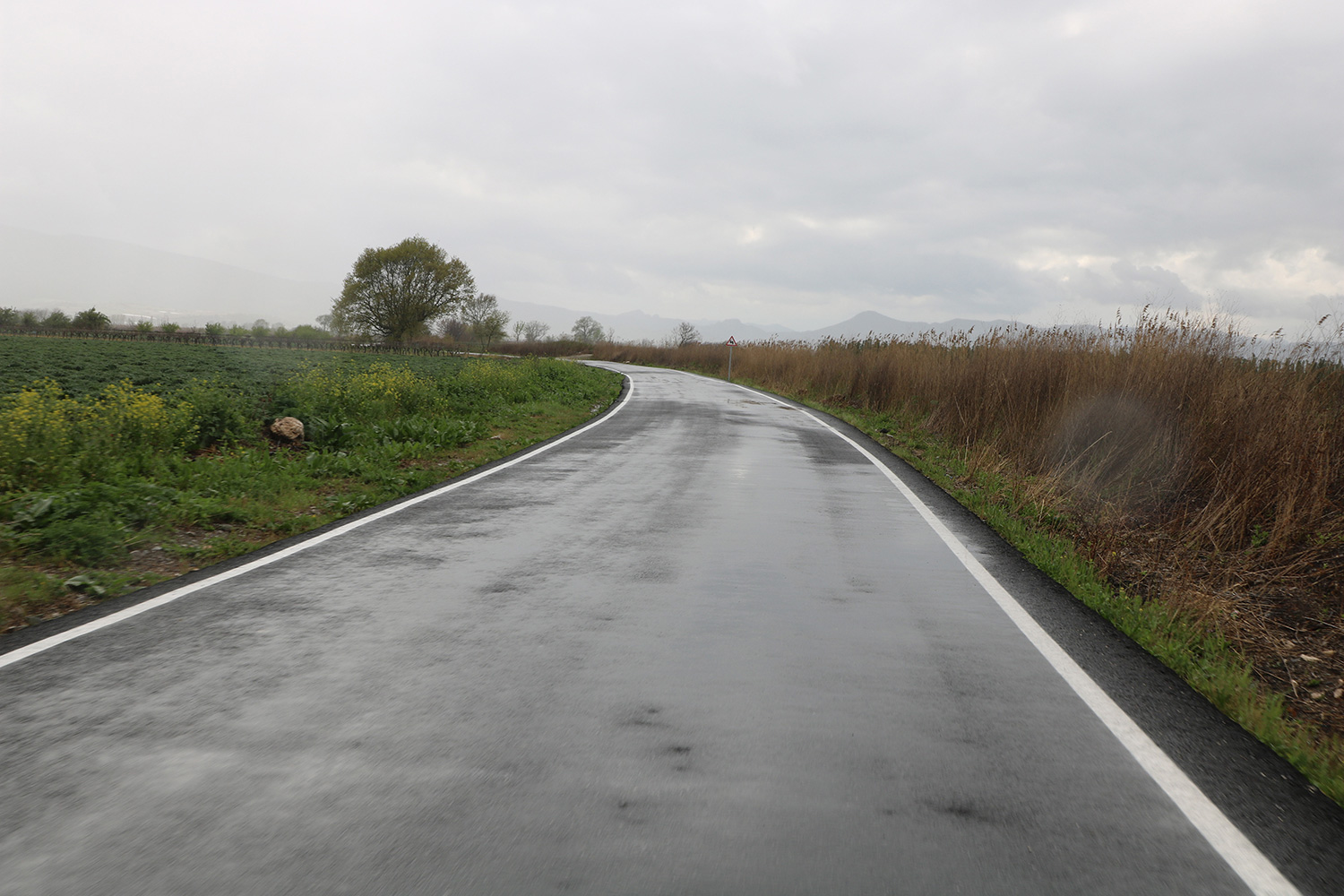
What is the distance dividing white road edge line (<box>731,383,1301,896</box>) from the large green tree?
7260 centimetres

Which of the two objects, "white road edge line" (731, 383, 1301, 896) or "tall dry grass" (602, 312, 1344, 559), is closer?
"white road edge line" (731, 383, 1301, 896)

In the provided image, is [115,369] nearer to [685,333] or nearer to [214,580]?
[214,580]

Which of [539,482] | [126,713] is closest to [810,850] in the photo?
[126,713]

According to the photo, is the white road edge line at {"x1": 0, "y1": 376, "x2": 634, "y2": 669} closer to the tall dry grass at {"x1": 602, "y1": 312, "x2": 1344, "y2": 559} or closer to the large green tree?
the tall dry grass at {"x1": 602, "y1": 312, "x2": 1344, "y2": 559}

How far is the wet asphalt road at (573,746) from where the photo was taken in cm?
258

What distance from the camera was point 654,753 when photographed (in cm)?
330

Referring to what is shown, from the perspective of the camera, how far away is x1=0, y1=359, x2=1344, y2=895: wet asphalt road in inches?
102

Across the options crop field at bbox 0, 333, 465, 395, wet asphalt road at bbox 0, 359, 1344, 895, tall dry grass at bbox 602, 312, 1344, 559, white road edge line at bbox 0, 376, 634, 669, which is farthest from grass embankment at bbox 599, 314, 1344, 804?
crop field at bbox 0, 333, 465, 395

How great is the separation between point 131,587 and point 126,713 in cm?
249

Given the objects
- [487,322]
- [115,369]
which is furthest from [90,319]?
[115,369]

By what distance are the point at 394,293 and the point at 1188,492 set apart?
71254 mm

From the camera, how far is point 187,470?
929 cm

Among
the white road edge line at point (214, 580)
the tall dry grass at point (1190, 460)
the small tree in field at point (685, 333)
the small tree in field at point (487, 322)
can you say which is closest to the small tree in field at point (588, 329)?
the small tree in field at point (487, 322)

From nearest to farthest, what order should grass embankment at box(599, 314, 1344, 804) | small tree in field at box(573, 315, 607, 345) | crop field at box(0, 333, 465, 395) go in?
grass embankment at box(599, 314, 1344, 804), crop field at box(0, 333, 465, 395), small tree in field at box(573, 315, 607, 345)
